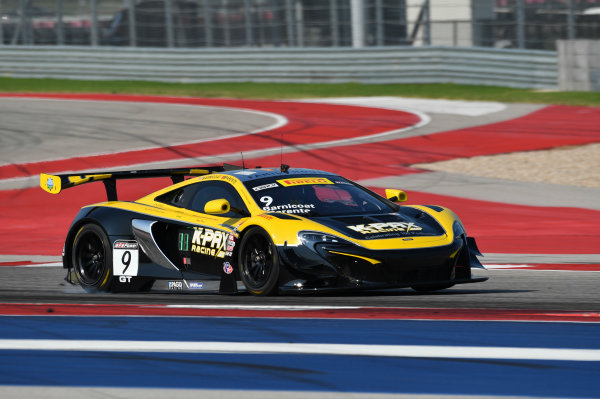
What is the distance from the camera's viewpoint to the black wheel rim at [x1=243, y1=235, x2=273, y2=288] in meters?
8.99

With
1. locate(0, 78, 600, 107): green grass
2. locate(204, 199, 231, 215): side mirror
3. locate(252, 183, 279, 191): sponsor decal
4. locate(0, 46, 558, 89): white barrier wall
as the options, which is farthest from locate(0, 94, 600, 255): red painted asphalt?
locate(204, 199, 231, 215): side mirror

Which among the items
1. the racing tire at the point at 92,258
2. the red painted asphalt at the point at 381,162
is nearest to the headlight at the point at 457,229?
the racing tire at the point at 92,258

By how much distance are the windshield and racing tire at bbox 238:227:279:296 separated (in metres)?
0.40

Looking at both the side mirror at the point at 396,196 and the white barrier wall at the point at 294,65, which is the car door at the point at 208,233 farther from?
the white barrier wall at the point at 294,65

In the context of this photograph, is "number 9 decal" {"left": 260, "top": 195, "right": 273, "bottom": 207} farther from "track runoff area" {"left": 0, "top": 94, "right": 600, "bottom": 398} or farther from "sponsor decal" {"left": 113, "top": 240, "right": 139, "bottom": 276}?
"sponsor decal" {"left": 113, "top": 240, "right": 139, "bottom": 276}

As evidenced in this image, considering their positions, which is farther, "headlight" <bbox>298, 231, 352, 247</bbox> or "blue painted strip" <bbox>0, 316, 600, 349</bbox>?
"headlight" <bbox>298, 231, 352, 247</bbox>

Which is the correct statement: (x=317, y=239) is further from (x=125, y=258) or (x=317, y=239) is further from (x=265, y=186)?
(x=125, y=258)

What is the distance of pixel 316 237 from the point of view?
8.82 m

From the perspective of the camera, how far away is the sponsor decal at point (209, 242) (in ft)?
30.8

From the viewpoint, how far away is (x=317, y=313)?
805 cm

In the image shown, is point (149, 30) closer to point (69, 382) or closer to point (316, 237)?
point (316, 237)

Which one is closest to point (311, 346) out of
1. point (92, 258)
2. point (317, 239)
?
point (317, 239)

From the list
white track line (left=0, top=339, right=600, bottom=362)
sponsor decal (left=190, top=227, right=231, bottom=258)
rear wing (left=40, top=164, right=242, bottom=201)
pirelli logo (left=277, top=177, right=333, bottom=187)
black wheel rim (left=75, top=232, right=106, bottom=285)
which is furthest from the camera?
rear wing (left=40, top=164, right=242, bottom=201)

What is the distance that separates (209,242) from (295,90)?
22236mm
